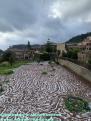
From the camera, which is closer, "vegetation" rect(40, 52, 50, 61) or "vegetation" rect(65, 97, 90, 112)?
"vegetation" rect(65, 97, 90, 112)

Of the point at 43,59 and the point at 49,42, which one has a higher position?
the point at 49,42

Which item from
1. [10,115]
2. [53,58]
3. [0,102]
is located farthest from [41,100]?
[53,58]

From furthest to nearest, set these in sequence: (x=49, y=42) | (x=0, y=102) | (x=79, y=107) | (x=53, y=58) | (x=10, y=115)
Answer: (x=49, y=42) < (x=53, y=58) < (x=0, y=102) < (x=79, y=107) < (x=10, y=115)

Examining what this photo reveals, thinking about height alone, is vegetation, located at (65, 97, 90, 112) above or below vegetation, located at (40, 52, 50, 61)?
above

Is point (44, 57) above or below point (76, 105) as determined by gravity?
below

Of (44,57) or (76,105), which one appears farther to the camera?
(44,57)

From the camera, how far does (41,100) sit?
8.23m

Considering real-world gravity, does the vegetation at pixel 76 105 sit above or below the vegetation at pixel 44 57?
above

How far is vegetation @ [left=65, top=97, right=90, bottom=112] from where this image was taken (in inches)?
266

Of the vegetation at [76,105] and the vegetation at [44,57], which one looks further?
the vegetation at [44,57]

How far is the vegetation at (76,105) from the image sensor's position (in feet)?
22.2

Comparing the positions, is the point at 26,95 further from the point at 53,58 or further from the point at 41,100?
the point at 53,58

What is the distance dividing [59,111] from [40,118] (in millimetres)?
907

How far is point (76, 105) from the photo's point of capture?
7.29 metres
